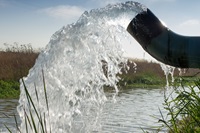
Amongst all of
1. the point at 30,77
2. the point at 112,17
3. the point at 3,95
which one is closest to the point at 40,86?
the point at 30,77

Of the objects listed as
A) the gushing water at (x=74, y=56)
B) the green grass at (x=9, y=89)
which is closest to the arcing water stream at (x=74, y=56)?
the gushing water at (x=74, y=56)

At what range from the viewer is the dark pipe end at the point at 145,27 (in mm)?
1884

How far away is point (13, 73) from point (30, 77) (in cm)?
1645

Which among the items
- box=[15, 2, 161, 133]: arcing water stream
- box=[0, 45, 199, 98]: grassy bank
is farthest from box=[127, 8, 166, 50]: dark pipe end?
box=[0, 45, 199, 98]: grassy bank

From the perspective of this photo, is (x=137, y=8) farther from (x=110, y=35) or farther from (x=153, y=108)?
(x=153, y=108)

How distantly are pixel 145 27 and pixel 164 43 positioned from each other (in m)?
0.11

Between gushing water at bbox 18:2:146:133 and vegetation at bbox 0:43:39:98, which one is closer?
gushing water at bbox 18:2:146:133

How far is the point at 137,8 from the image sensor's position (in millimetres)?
2150

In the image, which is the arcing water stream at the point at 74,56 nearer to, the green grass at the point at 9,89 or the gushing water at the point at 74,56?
the gushing water at the point at 74,56

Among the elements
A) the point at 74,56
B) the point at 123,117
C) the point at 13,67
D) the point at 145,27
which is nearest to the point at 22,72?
the point at 13,67

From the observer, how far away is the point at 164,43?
187 cm

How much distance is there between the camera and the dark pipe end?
6.18ft

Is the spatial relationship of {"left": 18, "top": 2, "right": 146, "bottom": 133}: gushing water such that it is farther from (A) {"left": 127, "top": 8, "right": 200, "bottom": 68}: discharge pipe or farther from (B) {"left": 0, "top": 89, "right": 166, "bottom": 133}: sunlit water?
(B) {"left": 0, "top": 89, "right": 166, "bottom": 133}: sunlit water

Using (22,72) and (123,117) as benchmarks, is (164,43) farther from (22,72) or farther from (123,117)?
(22,72)
